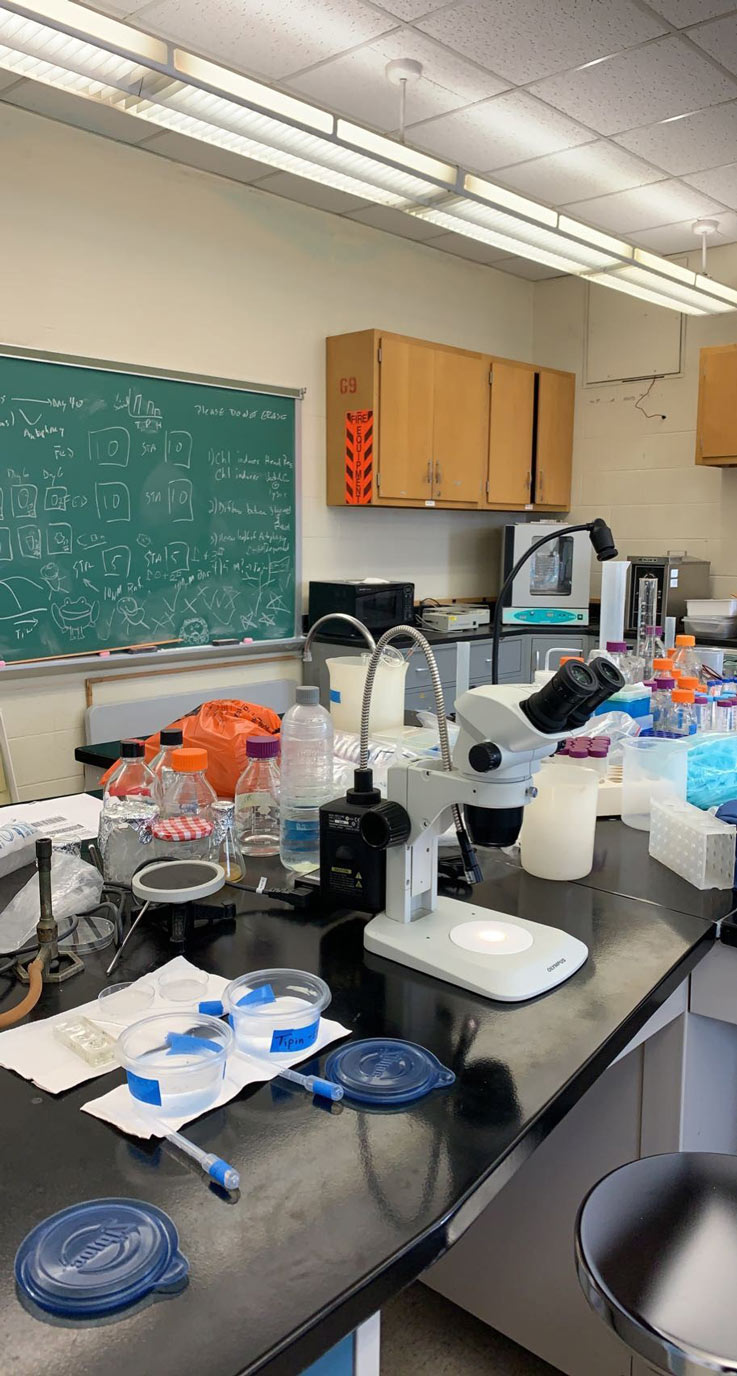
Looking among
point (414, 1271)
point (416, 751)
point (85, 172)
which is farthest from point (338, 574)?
point (414, 1271)

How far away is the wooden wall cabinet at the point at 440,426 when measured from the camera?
4.46 m

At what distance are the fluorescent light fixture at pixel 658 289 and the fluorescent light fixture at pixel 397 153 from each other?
4.16ft

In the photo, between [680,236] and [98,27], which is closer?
[98,27]

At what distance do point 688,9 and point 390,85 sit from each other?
3.30ft

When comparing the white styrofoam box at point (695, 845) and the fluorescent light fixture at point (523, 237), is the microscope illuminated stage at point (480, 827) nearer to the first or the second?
the white styrofoam box at point (695, 845)

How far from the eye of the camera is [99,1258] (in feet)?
2.45

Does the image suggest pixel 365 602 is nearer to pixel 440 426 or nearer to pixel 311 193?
pixel 440 426

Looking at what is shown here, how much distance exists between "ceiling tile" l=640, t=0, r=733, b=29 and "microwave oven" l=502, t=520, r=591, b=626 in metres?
2.61

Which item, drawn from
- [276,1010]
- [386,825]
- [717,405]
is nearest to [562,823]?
[386,825]

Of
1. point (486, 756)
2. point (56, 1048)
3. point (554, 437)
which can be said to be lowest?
point (56, 1048)

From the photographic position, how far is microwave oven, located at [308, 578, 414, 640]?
4.30 metres

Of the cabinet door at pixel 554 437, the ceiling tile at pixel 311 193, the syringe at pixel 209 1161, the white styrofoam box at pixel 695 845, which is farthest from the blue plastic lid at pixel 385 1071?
the cabinet door at pixel 554 437

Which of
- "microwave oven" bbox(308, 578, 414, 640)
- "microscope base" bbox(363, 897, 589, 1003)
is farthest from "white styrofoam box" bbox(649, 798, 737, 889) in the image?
"microwave oven" bbox(308, 578, 414, 640)

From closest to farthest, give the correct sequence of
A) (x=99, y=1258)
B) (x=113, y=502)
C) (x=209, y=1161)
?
(x=99, y=1258) → (x=209, y=1161) → (x=113, y=502)
